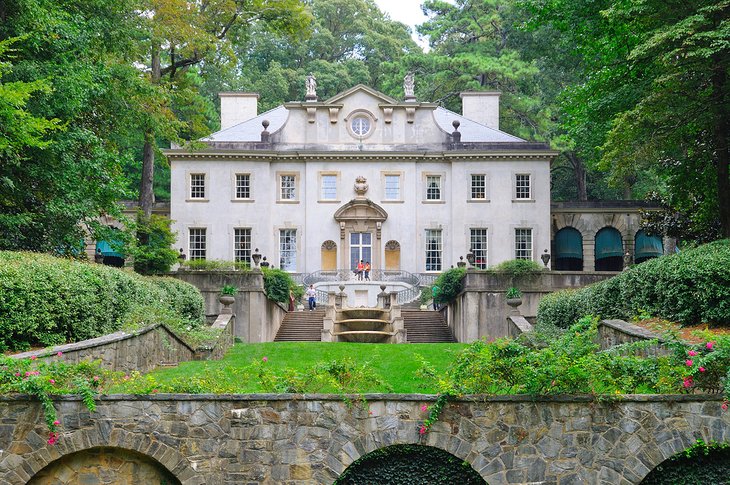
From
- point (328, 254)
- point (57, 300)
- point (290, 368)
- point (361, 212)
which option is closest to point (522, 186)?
point (361, 212)

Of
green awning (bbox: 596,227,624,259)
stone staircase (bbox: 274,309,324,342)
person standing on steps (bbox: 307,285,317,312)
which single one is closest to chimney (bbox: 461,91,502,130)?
green awning (bbox: 596,227,624,259)

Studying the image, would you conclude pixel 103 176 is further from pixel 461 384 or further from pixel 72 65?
pixel 461 384

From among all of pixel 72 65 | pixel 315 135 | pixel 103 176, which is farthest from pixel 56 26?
pixel 315 135

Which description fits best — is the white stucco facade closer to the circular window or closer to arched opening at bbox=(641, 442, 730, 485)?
the circular window

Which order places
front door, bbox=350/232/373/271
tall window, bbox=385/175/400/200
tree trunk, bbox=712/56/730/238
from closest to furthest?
tree trunk, bbox=712/56/730/238
front door, bbox=350/232/373/271
tall window, bbox=385/175/400/200

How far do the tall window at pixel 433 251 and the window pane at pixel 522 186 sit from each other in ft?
12.8

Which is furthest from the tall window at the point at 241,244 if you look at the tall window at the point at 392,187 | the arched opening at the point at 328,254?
the tall window at the point at 392,187

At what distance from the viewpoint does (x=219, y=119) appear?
2132 inches

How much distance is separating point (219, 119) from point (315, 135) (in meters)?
10.7

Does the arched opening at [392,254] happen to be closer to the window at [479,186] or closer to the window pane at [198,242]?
the window at [479,186]

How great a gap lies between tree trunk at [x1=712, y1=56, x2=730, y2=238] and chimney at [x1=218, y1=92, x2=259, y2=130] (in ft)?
102

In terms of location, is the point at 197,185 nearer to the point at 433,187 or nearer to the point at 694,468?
the point at 433,187

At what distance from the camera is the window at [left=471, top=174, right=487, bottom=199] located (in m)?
45.3

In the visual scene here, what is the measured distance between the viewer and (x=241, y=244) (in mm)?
44938
